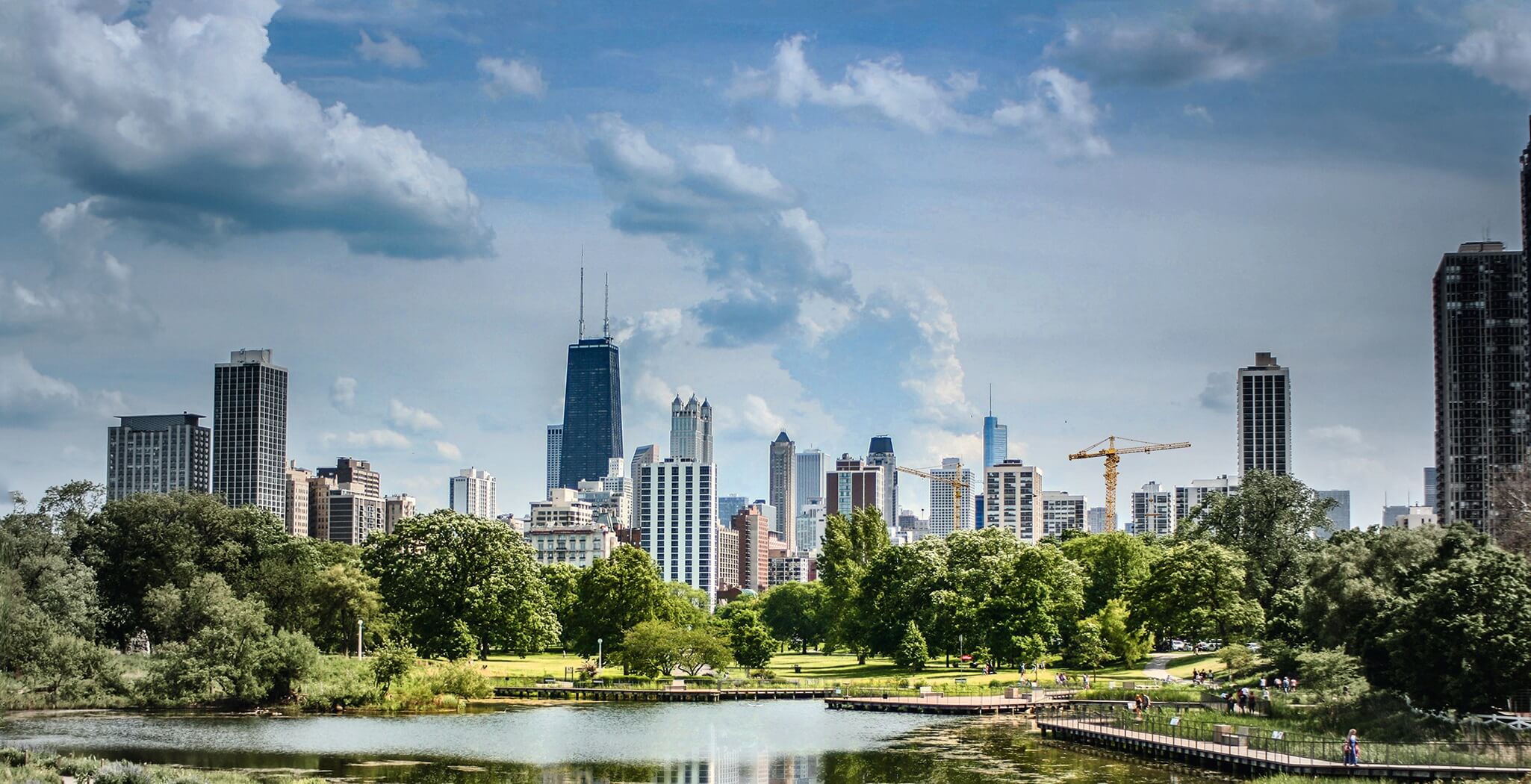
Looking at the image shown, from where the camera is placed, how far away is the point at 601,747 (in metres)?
62.0

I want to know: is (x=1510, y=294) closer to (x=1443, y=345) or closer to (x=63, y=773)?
(x=1443, y=345)

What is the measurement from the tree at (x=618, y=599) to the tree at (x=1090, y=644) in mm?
27789

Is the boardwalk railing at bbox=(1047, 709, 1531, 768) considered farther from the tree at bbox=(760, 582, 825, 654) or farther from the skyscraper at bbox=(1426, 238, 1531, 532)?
the skyscraper at bbox=(1426, 238, 1531, 532)

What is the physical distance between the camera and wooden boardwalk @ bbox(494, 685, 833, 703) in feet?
280

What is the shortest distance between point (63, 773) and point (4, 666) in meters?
29.7

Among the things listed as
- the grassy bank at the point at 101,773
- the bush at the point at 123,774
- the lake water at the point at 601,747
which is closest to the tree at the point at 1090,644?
the lake water at the point at 601,747

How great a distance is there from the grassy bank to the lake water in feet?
10.4

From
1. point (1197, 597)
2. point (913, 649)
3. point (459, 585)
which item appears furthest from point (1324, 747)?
point (459, 585)

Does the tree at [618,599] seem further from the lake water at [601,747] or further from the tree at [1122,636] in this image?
the tree at [1122,636]

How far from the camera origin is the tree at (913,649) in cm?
9512

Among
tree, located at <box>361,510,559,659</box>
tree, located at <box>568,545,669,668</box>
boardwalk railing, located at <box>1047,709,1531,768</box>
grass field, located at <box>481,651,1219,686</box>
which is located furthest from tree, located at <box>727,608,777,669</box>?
boardwalk railing, located at <box>1047,709,1531,768</box>

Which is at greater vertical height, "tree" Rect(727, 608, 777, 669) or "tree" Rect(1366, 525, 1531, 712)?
"tree" Rect(1366, 525, 1531, 712)

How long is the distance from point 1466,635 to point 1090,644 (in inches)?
1656

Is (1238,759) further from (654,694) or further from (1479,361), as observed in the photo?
(1479,361)
